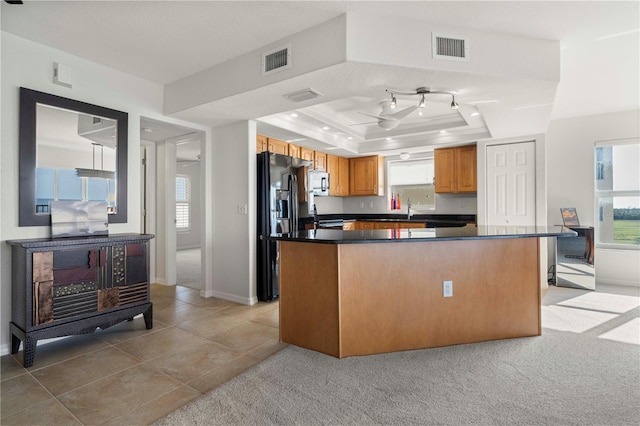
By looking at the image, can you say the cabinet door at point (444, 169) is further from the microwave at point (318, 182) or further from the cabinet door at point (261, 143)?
the cabinet door at point (261, 143)

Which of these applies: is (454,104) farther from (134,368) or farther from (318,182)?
(134,368)

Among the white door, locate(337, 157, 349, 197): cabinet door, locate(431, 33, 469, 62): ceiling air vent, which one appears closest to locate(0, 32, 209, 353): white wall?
locate(431, 33, 469, 62): ceiling air vent

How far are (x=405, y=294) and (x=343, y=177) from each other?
4.43 m

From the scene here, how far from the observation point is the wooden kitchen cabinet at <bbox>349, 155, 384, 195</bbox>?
→ 669 centimetres

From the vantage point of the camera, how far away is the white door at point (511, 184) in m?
4.93

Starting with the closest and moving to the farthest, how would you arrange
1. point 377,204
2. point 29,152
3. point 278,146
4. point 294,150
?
point 29,152, point 278,146, point 294,150, point 377,204

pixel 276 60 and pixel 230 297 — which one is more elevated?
pixel 276 60

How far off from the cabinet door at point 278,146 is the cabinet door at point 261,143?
5.0 inches

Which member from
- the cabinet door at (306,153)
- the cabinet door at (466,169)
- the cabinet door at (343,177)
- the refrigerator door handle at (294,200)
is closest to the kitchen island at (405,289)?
the refrigerator door handle at (294,200)

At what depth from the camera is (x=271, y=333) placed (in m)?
3.04

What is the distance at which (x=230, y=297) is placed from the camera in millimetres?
4215

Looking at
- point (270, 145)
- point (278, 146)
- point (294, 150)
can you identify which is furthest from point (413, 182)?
point (270, 145)

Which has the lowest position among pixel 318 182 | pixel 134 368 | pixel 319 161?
pixel 134 368

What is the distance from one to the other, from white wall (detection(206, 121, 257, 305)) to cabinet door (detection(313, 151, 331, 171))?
202 centimetres
